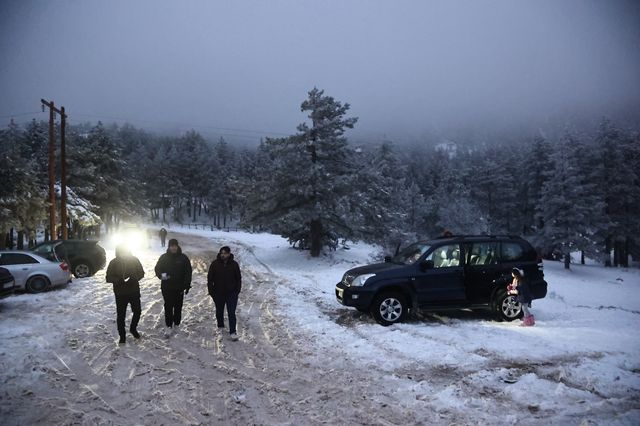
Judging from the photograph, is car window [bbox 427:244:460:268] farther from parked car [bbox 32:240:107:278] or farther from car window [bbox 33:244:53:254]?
car window [bbox 33:244:53:254]

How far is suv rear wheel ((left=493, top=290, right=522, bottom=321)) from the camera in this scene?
911 centimetres

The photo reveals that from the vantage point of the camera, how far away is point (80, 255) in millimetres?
15562

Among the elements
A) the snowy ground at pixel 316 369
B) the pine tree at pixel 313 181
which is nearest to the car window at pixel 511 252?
the snowy ground at pixel 316 369

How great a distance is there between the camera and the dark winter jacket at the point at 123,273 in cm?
725

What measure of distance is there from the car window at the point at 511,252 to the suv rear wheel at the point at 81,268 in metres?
15.3

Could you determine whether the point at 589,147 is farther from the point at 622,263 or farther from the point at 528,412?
the point at 528,412

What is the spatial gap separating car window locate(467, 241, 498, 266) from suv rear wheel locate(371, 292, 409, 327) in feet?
6.51

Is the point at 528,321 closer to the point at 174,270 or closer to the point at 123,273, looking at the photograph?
the point at 174,270

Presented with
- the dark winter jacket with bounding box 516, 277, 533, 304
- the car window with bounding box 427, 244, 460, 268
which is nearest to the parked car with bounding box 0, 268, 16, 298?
the car window with bounding box 427, 244, 460, 268

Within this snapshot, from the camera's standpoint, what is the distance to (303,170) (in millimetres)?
21203

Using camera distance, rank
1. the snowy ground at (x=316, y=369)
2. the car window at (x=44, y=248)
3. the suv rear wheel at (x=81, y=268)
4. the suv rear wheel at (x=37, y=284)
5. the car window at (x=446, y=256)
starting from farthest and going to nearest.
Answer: the suv rear wheel at (x=81, y=268)
the car window at (x=44, y=248)
the suv rear wheel at (x=37, y=284)
the car window at (x=446, y=256)
the snowy ground at (x=316, y=369)

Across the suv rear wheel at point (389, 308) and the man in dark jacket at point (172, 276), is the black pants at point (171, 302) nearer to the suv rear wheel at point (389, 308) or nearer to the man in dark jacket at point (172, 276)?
the man in dark jacket at point (172, 276)

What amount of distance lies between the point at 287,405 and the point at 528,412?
115 inches

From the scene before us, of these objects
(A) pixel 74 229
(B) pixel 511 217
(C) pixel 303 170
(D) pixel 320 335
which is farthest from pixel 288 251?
(B) pixel 511 217
